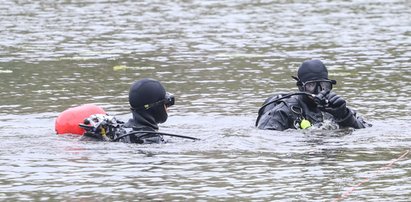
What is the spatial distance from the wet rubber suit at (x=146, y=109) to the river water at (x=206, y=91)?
0.15 meters

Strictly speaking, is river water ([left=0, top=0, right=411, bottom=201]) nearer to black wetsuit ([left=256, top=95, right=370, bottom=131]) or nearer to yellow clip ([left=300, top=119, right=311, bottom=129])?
yellow clip ([left=300, top=119, right=311, bottom=129])

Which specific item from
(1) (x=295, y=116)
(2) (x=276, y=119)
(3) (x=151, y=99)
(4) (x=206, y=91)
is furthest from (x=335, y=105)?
(4) (x=206, y=91)

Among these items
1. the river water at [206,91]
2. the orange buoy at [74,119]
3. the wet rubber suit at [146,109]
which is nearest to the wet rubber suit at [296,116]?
the river water at [206,91]

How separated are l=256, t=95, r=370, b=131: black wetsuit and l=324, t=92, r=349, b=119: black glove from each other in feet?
0.49

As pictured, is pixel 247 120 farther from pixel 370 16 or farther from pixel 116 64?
pixel 370 16

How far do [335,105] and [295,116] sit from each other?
1.88 ft

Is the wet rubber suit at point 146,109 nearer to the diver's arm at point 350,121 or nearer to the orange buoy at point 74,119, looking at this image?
the orange buoy at point 74,119

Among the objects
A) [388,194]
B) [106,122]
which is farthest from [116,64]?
[388,194]

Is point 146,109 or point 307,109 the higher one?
point 146,109

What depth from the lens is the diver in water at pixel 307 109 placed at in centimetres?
1486

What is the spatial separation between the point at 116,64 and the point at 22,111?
618 centimetres

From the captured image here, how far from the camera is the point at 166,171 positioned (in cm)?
1220

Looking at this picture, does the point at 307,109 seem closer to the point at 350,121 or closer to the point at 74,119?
the point at 350,121

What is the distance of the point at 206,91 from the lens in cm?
1958
